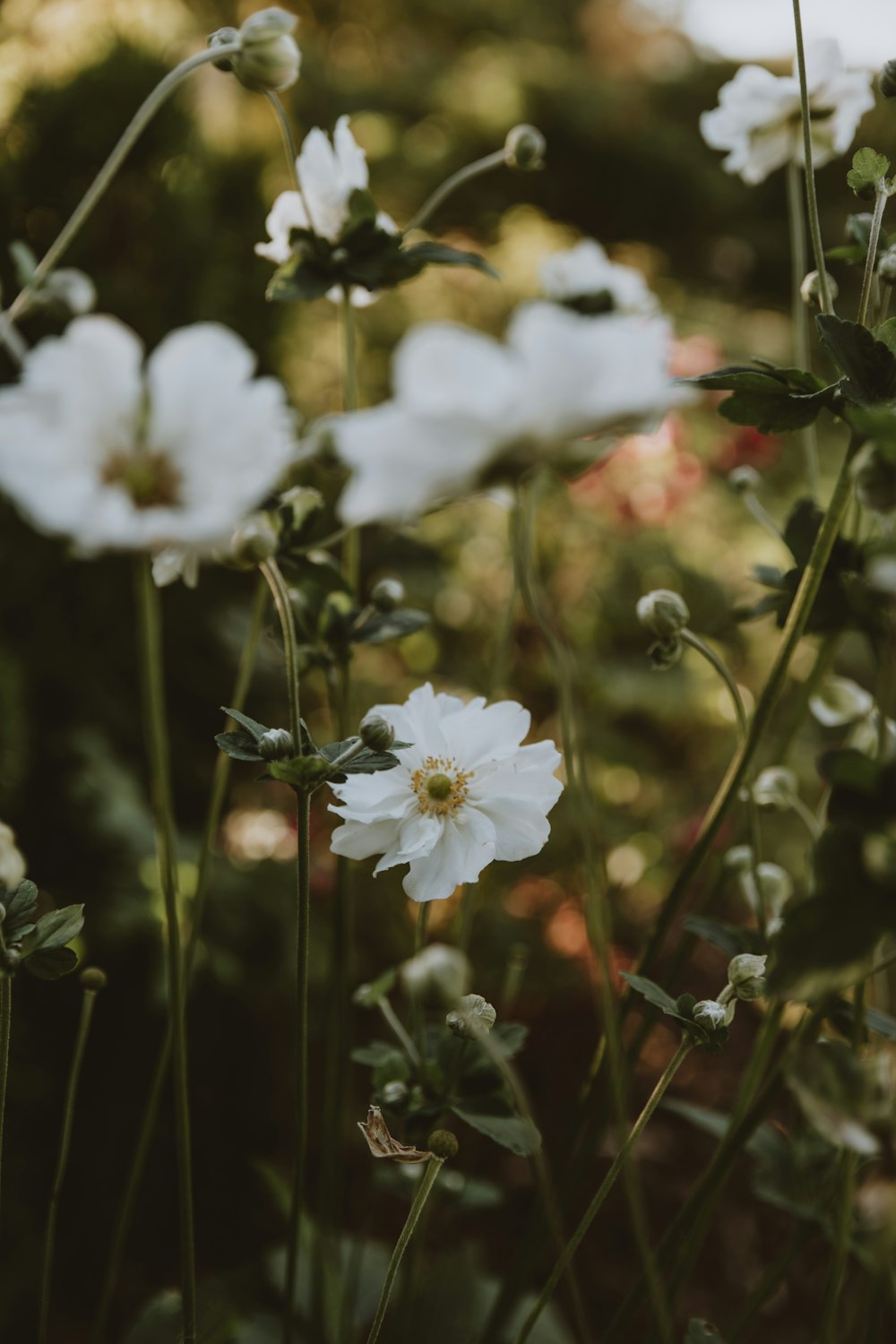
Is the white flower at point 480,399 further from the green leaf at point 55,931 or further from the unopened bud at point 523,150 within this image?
the unopened bud at point 523,150

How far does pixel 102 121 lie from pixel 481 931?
1.17 meters

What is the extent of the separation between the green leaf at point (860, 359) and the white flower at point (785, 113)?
23cm

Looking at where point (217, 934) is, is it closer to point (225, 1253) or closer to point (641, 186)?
point (225, 1253)

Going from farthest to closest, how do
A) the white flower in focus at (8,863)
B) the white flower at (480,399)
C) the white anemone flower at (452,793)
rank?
the white anemone flower at (452,793) → the white flower in focus at (8,863) → the white flower at (480,399)

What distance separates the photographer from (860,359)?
39 centimetres

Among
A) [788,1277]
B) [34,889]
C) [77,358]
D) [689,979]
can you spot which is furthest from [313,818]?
[77,358]

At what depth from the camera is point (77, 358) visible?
0.26m

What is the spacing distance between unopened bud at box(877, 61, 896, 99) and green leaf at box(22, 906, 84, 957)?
52 centimetres

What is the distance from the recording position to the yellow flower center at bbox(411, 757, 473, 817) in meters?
0.45

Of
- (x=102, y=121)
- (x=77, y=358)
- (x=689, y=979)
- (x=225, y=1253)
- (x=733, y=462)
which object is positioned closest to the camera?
(x=77, y=358)

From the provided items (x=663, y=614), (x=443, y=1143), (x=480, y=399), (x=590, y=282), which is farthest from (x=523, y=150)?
(x=443, y=1143)

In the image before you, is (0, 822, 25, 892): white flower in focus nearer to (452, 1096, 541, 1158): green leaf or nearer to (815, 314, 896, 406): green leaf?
(452, 1096, 541, 1158): green leaf

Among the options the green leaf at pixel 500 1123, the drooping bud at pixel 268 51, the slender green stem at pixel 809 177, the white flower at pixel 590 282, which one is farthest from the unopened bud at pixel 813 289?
the green leaf at pixel 500 1123

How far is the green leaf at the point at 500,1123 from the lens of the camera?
40 centimetres
